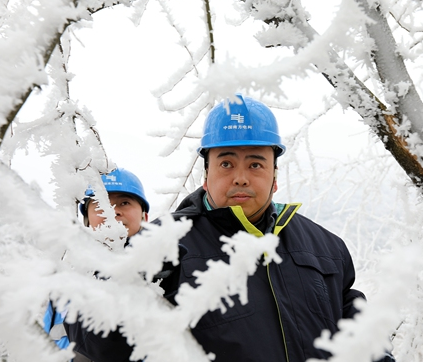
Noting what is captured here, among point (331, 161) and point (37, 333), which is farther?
point (331, 161)

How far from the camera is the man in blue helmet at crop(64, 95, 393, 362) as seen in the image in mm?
1426

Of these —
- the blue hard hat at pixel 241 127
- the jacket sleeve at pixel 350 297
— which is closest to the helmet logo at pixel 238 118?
the blue hard hat at pixel 241 127

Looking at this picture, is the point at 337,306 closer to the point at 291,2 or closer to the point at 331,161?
the point at 291,2

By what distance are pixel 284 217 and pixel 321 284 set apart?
41 cm

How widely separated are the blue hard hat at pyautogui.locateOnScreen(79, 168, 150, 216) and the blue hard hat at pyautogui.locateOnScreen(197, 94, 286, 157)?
40.9 inches

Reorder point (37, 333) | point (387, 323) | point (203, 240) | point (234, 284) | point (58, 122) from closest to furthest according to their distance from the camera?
point (387, 323) → point (234, 284) → point (37, 333) → point (58, 122) → point (203, 240)

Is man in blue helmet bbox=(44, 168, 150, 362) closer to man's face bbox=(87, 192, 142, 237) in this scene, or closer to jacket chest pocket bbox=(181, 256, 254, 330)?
man's face bbox=(87, 192, 142, 237)

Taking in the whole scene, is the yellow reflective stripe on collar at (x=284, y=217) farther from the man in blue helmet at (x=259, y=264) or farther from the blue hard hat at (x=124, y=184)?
the blue hard hat at (x=124, y=184)

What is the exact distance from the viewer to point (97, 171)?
970mm

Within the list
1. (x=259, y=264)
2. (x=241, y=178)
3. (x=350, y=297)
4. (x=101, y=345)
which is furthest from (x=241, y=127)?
(x=101, y=345)

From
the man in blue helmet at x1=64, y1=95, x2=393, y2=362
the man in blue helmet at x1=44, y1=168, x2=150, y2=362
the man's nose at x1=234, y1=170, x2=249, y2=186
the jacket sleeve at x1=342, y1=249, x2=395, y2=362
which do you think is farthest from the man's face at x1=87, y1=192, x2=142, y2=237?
the jacket sleeve at x1=342, y1=249, x2=395, y2=362

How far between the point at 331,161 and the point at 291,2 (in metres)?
4.15

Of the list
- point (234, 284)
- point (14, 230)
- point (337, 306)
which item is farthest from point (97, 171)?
point (337, 306)

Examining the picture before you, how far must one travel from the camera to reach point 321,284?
1766 mm
